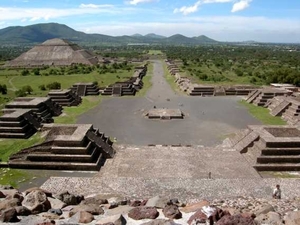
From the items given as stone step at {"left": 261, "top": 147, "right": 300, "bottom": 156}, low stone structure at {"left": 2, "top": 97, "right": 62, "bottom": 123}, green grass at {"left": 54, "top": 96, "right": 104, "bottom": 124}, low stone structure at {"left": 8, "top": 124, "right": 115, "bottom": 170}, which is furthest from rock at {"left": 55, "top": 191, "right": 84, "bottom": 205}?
green grass at {"left": 54, "top": 96, "right": 104, "bottom": 124}

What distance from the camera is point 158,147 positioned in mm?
20109

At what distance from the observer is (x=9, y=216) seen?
920cm

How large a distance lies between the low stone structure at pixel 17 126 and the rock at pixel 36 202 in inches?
473

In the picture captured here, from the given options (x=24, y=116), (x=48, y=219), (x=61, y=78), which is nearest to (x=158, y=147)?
(x=24, y=116)

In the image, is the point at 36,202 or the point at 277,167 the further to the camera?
the point at 277,167

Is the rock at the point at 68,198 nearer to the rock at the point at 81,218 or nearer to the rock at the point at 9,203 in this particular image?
the rock at the point at 9,203

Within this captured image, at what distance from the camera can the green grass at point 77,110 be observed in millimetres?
27527

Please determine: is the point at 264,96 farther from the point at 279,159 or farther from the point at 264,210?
the point at 264,210

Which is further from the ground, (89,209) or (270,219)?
(270,219)

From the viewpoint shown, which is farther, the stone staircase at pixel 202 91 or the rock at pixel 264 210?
the stone staircase at pixel 202 91

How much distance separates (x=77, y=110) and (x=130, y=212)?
23052 millimetres

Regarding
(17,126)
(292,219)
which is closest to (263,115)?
(17,126)

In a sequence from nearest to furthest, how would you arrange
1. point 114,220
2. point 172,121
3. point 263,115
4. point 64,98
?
point 114,220 < point 172,121 < point 263,115 < point 64,98

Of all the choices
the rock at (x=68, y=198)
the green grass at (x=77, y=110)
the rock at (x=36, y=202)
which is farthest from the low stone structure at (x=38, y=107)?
the rock at (x=36, y=202)
